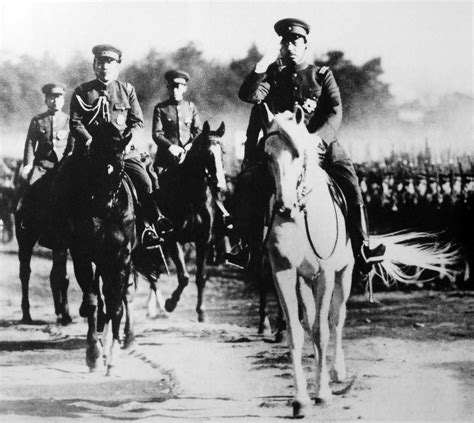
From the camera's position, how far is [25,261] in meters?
5.94

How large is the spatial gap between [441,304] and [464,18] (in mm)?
2148

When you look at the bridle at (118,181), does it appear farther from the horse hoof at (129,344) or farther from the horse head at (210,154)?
the horse hoof at (129,344)

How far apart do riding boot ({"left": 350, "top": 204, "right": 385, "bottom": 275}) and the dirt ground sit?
491mm

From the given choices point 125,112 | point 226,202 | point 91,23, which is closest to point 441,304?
point 226,202

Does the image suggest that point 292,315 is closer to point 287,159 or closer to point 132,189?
point 287,159

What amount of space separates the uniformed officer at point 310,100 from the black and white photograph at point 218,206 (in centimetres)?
2

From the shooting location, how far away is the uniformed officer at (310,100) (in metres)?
5.29

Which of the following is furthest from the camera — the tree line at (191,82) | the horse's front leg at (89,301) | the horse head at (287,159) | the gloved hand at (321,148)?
the tree line at (191,82)

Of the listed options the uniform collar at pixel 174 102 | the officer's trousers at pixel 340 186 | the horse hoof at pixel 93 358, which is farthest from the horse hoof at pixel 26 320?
the uniform collar at pixel 174 102

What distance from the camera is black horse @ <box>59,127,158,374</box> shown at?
527 centimetres

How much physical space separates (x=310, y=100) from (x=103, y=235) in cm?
168

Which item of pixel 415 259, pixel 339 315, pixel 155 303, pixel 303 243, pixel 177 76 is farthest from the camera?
pixel 155 303

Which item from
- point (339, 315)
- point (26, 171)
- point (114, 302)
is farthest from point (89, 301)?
point (339, 315)

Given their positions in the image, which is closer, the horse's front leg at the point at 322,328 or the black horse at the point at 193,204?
the horse's front leg at the point at 322,328
